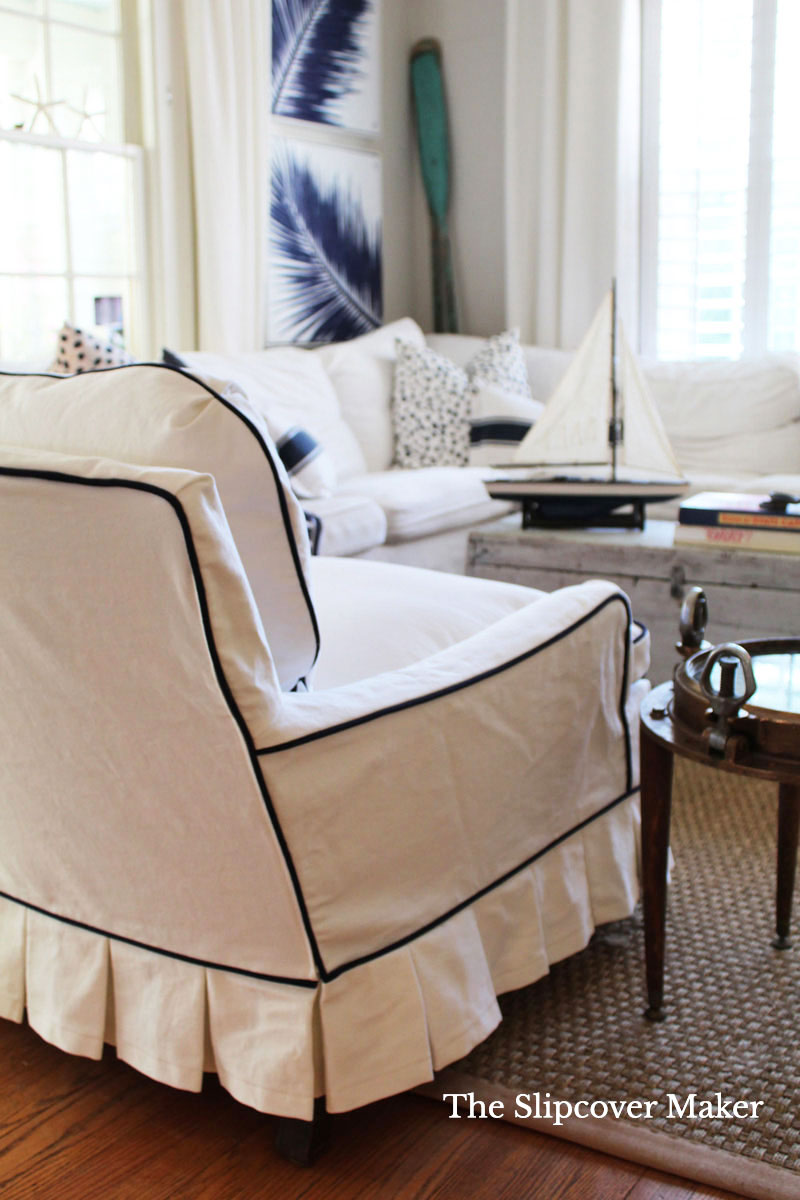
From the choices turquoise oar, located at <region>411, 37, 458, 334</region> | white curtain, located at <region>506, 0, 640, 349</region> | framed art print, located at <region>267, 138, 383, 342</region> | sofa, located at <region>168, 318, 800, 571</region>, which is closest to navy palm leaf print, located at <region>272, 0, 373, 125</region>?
framed art print, located at <region>267, 138, 383, 342</region>

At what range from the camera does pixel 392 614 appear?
5.34 feet

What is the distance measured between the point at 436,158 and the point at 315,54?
731 millimetres

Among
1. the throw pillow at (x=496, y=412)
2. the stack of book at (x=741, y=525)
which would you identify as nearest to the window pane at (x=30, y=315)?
the throw pillow at (x=496, y=412)

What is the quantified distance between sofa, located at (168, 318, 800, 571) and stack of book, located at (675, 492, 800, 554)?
78 cm

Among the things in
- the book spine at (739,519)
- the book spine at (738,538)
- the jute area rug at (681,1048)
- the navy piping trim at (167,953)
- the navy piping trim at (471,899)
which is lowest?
the jute area rug at (681,1048)

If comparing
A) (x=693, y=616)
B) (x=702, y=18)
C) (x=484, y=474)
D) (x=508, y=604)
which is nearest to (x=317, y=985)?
(x=693, y=616)

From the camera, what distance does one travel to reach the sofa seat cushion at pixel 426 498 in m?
3.15

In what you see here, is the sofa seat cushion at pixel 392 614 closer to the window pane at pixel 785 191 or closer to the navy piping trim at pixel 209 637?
the navy piping trim at pixel 209 637

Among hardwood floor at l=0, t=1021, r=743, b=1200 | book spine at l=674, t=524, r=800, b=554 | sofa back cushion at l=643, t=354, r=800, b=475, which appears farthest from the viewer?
sofa back cushion at l=643, t=354, r=800, b=475

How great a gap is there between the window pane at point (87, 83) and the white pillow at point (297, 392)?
0.73m

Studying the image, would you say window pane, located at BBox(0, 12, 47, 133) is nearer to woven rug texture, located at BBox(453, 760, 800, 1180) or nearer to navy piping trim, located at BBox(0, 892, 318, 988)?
navy piping trim, located at BBox(0, 892, 318, 988)

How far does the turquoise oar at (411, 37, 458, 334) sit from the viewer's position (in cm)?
467

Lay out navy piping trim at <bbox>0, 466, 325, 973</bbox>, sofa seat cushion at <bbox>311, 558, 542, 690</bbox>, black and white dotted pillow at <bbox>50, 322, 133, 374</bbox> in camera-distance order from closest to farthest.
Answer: navy piping trim at <bbox>0, 466, 325, 973</bbox>
sofa seat cushion at <bbox>311, 558, 542, 690</bbox>
black and white dotted pillow at <bbox>50, 322, 133, 374</bbox>

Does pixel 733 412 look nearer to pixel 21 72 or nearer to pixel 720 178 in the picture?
pixel 720 178
